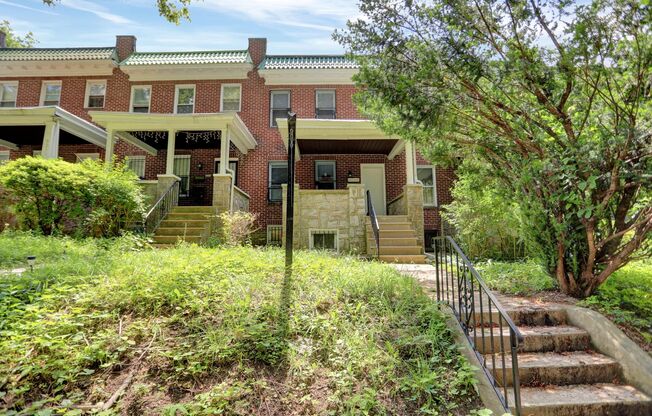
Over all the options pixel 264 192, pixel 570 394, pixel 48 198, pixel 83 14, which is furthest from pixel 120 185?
pixel 570 394

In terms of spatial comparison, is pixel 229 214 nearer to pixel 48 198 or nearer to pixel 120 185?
pixel 120 185

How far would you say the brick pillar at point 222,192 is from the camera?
988 centimetres

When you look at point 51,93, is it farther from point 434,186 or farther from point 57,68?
point 434,186

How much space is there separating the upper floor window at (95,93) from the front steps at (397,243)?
12.5 meters

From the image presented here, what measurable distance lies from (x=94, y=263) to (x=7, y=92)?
49.8ft

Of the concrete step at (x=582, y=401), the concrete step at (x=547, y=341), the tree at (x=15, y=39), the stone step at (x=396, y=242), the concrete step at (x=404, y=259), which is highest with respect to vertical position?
the tree at (x=15, y=39)

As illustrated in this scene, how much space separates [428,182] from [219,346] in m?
12.2

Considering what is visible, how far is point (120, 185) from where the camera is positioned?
8.31 metres

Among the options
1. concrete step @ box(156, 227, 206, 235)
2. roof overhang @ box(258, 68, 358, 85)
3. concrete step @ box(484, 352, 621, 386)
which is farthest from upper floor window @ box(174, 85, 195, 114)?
concrete step @ box(484, 352, 621, 386)

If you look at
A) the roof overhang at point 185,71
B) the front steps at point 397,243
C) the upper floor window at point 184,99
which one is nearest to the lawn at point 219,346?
the front steps at point 397,243

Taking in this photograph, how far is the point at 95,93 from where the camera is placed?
1401 cm

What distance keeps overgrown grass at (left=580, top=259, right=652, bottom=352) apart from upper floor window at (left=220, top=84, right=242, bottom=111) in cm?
1293

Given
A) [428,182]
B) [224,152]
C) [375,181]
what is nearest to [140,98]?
[224,152]

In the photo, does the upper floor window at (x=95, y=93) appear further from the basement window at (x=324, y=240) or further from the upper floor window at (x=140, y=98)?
the basement window at (x=324, y=240)
